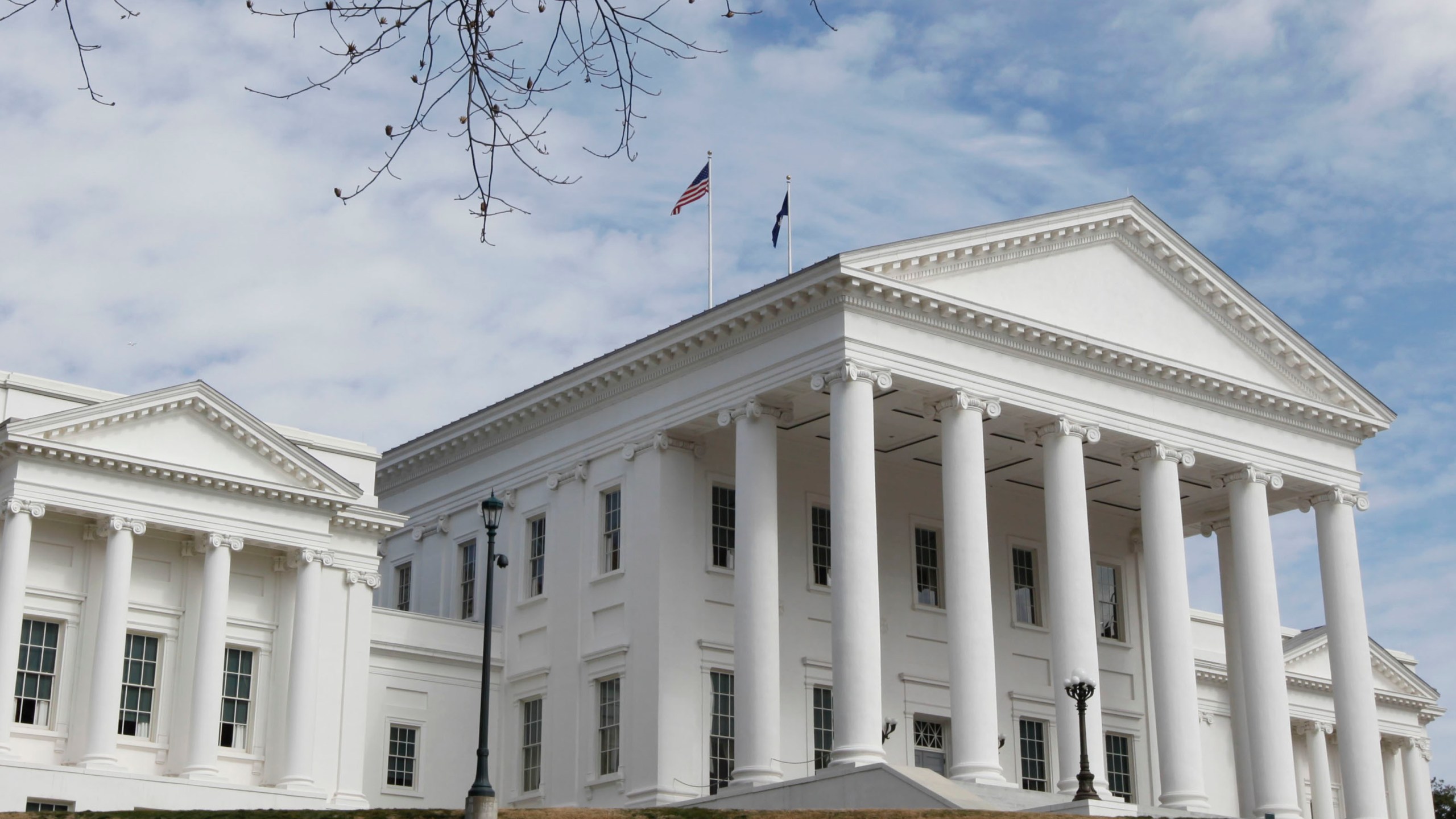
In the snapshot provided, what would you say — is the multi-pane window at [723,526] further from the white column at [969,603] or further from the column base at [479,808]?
the column base at [479,808]

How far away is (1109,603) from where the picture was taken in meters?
49.8

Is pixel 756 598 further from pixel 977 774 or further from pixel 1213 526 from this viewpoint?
pixel 1213 526

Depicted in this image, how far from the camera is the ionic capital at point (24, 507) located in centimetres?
3794

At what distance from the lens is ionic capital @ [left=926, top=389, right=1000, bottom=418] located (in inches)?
1548

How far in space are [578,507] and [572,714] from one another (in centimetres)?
495

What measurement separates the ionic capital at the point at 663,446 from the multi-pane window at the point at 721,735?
201 inches

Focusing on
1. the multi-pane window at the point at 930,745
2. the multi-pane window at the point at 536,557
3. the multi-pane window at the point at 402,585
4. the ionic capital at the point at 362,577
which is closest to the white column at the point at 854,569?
the multi-pane window at the point at 930,745

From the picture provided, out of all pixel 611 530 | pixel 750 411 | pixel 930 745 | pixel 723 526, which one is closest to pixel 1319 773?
pixel 930 745

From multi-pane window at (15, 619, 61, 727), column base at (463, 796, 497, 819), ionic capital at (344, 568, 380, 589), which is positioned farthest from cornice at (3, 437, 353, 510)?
column base at (463, 796, 497, 819)

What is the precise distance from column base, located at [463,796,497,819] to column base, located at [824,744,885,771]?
976 cm

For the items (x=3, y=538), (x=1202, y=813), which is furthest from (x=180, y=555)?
(x=1202, y=813)

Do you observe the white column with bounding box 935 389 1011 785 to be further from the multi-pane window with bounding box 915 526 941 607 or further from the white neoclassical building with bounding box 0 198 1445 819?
the multi-pane window with bounding box 915 526 941 607

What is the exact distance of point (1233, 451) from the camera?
44156mm

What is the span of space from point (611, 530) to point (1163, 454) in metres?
12.9
